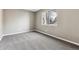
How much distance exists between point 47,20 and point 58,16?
23.2 inches

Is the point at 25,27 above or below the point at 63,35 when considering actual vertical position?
above

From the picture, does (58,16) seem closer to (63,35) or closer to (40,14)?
(63,35)

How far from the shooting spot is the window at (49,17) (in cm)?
310

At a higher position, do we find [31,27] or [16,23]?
[16,23]

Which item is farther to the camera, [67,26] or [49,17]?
[49,17]

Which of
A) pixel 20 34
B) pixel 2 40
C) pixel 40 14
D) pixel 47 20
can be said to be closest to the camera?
pixel 2 40

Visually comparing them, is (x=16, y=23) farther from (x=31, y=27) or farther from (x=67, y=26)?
(x=67, y=26)

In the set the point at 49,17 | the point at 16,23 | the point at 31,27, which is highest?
the point at 49,17

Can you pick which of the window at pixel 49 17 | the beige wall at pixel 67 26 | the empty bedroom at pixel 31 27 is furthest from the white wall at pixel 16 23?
the beige wall at pixel 67 26

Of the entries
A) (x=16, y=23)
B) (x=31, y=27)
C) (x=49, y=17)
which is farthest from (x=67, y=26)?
(x=16, y=23)

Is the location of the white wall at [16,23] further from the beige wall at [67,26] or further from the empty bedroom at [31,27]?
the beige wall at [67,26]

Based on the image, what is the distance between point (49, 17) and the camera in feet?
10.9
